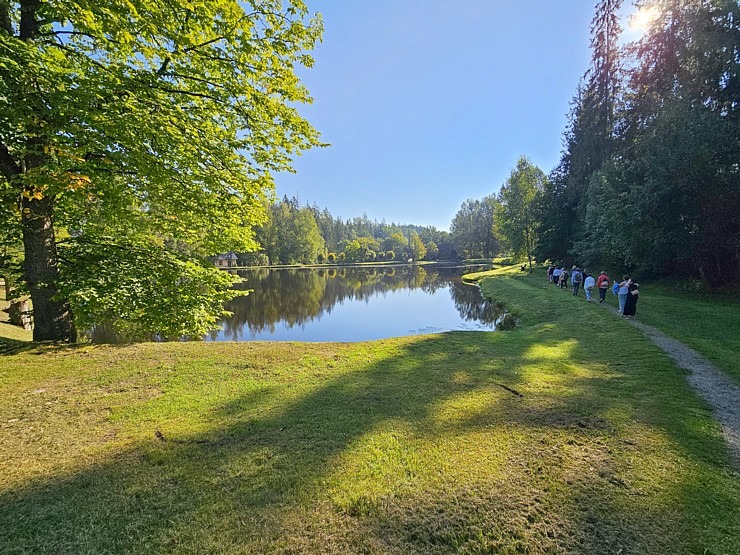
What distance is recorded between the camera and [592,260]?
1148 inches

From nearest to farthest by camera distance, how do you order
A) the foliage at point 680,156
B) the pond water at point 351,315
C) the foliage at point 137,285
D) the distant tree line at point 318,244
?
the foliage at point 137,285
the foliage at point 680,156
the pond water at point 351,315
the distant tree line at point 318,244

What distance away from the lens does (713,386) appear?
6.30 m

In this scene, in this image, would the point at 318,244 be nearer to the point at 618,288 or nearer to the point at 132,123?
the point at 618,288

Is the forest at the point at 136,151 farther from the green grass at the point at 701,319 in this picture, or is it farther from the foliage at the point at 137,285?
the green grass at the point at 701,319

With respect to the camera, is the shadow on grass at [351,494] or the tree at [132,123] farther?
the tree at [132,123]

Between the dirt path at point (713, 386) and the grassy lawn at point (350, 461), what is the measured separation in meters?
0.19

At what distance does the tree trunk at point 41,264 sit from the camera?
22.3 ft

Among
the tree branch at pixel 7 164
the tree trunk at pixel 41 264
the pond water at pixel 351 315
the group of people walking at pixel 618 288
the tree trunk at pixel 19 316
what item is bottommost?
the pond water at pixel 351 315

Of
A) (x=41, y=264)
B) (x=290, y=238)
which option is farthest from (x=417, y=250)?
(x=41, y=264)

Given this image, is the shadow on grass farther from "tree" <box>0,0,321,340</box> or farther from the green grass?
the green grass

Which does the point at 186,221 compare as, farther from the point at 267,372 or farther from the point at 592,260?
the point at 592,260

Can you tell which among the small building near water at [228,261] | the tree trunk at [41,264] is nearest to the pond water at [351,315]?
the tree trunk at [41,264]

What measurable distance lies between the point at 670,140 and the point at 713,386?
14856 millimetres

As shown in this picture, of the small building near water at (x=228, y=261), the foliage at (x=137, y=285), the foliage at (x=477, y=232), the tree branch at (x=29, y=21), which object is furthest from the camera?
the foliage at (x=477, y=232)
